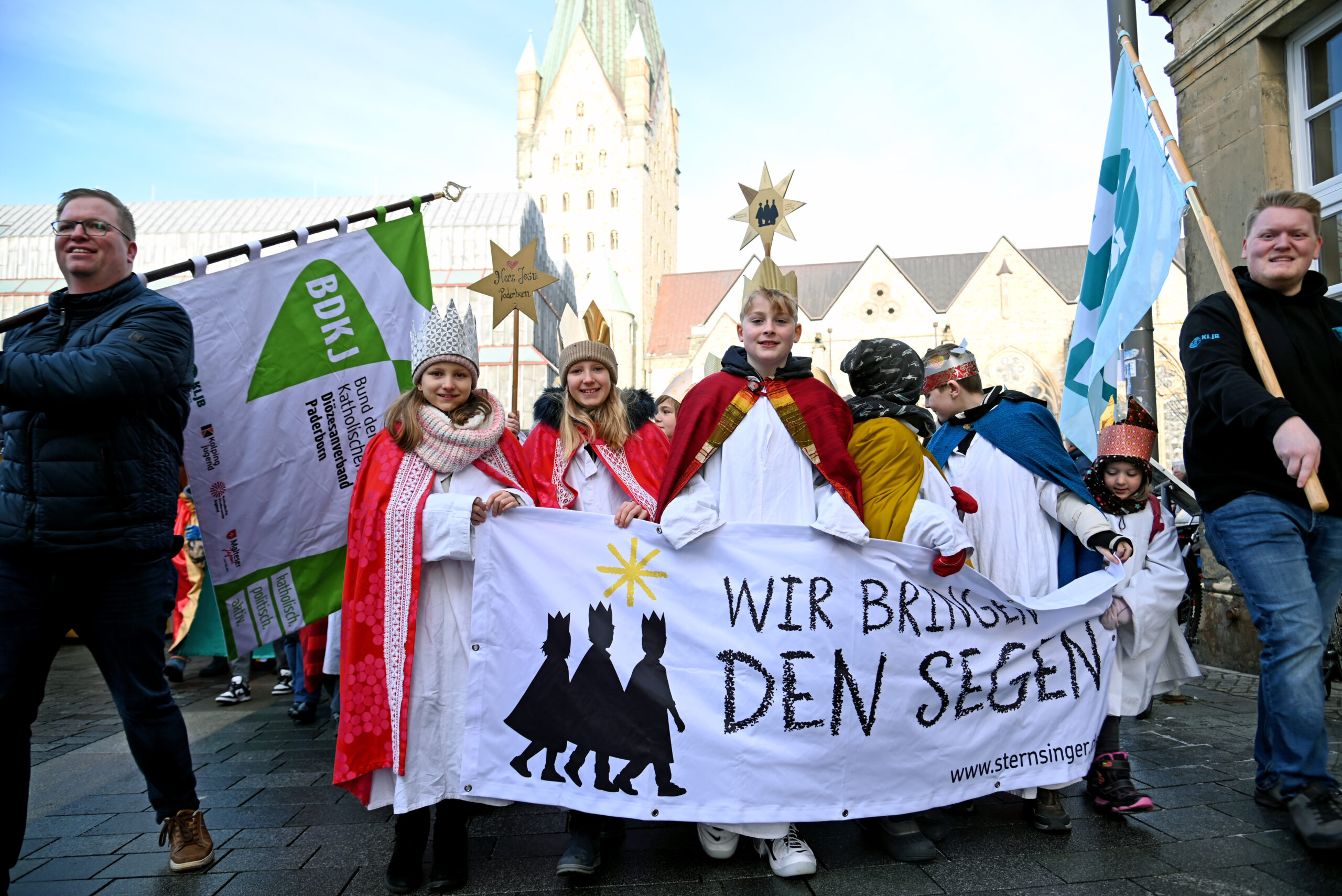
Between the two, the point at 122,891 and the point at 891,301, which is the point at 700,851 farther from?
the point at 891,301

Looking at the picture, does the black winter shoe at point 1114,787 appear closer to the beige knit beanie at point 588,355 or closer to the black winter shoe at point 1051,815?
the black winter shoe at point 1051,815

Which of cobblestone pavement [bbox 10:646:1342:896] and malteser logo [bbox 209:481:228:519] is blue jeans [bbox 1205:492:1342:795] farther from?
malteser logo [bbox 209:481:228:519]

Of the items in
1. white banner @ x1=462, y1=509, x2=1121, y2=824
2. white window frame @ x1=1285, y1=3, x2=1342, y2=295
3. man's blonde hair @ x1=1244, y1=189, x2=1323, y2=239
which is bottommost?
white banner @ x1=462, y1=509, x2=1121, y2=824

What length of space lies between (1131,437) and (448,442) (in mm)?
3284

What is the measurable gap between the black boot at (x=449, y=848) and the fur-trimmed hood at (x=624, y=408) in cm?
173

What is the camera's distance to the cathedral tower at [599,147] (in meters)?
70.0

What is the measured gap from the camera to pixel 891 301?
55531 mm

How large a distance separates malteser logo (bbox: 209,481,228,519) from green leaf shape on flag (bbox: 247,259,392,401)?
17.3 inches

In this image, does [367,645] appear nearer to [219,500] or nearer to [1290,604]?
[219,500]

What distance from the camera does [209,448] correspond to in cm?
389

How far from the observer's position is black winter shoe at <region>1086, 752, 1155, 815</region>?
3.46 m

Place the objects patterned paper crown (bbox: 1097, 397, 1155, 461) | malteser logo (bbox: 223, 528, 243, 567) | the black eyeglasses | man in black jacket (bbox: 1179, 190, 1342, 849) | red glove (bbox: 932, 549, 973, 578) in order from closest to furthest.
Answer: the black eyeglasses → man in black jacket (bbox: 1179, 190, 1342, 849) → red glove (bbox: 932, 549, 973, 578) → malteser logo (bbox: 223, 528, 243, 567) → patterned paper crown (bbox: 1097, 397, 1155, 461)

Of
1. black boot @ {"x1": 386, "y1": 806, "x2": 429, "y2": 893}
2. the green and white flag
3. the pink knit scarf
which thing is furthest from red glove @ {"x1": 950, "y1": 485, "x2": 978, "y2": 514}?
the green and white flag

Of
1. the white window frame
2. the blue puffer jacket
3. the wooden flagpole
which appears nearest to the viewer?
the blue puffer jacket
